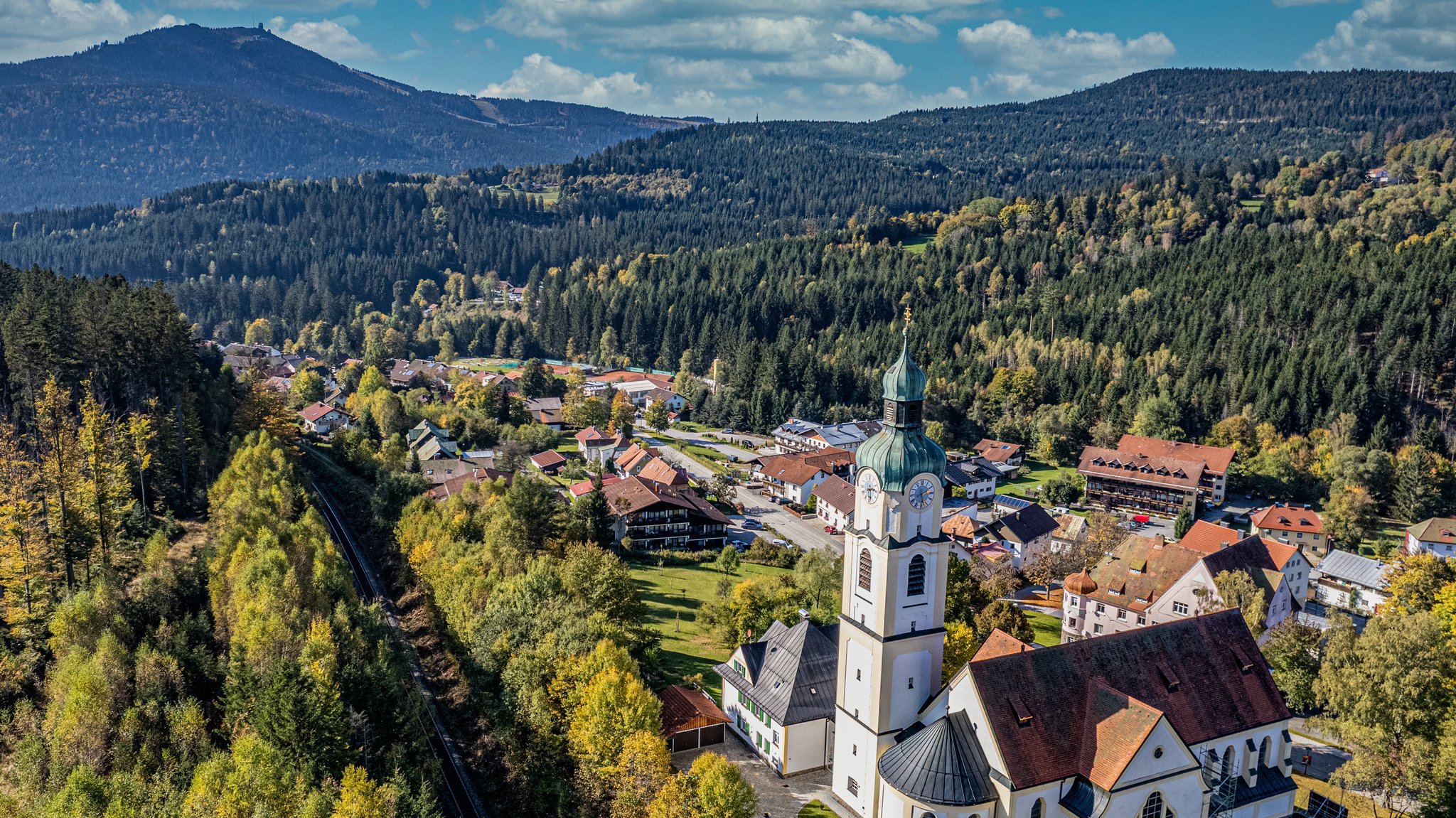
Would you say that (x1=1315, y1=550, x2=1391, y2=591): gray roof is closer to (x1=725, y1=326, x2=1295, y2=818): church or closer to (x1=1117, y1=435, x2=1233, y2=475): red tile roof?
(x1=1117, y1=435, x2=1233, y2=475): red tile roof

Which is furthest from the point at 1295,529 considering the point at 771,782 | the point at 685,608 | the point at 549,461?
the point at 549,461

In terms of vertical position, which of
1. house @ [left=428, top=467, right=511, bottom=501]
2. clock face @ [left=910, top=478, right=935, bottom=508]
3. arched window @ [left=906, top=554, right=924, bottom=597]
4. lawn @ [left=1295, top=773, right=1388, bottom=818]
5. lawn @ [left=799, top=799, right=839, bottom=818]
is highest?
clock face @ [left=910, top=478, right=935, bottom=508]

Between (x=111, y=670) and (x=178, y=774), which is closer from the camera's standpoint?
(x=178, y=774)

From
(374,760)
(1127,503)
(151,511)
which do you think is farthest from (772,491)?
(374,760)

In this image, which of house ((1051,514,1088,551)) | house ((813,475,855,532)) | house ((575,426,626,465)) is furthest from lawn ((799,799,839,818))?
house ((575,426,626,465))

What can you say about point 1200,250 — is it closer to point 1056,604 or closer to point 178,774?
point 1056,604

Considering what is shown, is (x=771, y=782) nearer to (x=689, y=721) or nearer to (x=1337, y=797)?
(x=689, y=721)
